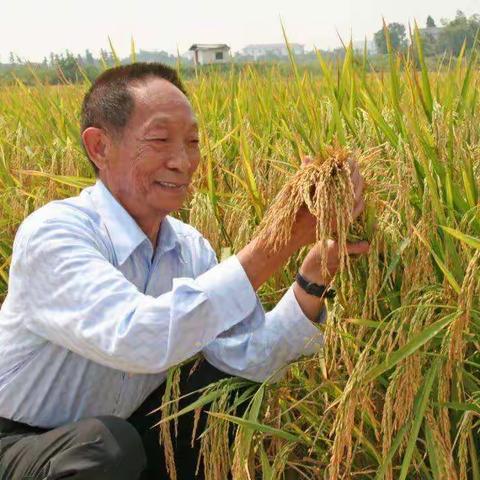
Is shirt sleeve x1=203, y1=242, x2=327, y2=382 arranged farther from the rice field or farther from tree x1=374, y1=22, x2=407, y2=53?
tree x1=374, y1=22, x2=407, y2=53

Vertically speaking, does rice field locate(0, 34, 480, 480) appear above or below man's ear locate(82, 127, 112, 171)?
below

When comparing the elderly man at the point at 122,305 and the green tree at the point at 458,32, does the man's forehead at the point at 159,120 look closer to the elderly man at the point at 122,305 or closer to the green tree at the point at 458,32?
the elderly man at the point at 122,305

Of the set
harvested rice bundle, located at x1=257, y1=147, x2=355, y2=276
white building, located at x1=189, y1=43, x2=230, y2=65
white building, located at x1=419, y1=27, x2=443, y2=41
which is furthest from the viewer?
white building, located at x1=189, y1=43, x2=230, y2=65

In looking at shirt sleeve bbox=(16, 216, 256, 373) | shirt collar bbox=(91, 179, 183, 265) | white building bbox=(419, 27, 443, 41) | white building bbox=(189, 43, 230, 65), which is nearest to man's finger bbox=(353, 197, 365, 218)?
shirt sleeve bbox=(16, 216, 256, 373)

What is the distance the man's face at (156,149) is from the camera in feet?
6.72

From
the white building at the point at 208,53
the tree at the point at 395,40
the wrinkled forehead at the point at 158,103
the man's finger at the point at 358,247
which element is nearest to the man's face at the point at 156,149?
the wrinkled forehead at the point at 158,103

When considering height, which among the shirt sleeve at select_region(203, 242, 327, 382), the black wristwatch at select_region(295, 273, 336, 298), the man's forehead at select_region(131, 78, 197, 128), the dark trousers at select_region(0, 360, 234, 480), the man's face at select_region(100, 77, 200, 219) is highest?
the man's forehead at select_region(131, 78, 197, 128)

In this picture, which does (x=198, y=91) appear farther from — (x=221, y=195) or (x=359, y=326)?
(x=359, y=326)

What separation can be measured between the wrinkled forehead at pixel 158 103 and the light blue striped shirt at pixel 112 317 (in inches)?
8.9

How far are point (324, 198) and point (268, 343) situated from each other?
0.66 metres

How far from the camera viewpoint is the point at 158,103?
2.07 meters

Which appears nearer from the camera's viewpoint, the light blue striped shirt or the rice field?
the rice field

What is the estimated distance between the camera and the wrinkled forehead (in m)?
2.07

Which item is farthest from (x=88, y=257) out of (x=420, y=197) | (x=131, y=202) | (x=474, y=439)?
(x=474, y=439)
